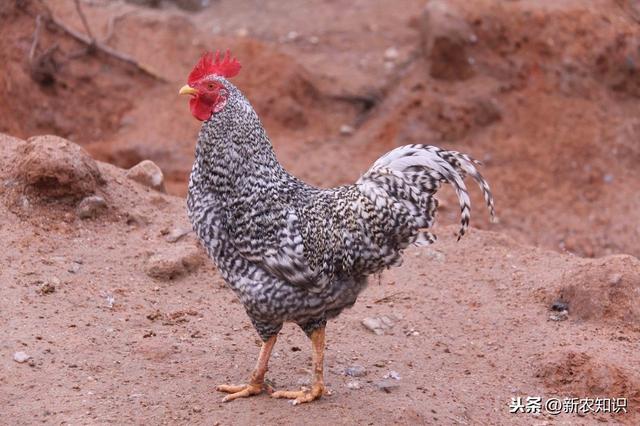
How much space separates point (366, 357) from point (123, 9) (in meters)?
9.03

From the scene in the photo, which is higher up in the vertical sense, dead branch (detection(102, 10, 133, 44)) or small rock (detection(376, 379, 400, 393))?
dead branch (detection(102, 10, 133, 44))

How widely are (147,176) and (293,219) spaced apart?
319 centimetres

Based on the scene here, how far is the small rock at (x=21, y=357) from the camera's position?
19.8 ft

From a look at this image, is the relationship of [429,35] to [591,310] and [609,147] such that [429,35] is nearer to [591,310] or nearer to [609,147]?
[609,147]

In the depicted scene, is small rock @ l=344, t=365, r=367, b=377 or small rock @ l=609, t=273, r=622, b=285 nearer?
small rock @ l=344, t=365, r=367, b=377

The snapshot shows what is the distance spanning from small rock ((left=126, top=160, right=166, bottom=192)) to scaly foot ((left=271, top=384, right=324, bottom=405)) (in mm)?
3227

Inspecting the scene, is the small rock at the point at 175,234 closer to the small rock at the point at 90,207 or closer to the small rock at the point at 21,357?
the small rock at the point at 90,207

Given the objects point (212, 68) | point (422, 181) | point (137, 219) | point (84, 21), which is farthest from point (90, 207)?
point (84, 21)

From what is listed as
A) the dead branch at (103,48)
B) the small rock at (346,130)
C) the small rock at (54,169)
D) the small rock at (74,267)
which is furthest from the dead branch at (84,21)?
the small rock at (74,267)

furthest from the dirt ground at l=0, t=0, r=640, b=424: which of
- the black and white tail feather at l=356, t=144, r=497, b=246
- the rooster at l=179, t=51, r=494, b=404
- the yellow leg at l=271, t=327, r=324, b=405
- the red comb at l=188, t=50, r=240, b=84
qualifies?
the red comb at l=188, t=50, r=240, b=84

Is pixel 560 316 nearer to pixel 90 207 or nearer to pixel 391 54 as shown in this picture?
pixel 90 207

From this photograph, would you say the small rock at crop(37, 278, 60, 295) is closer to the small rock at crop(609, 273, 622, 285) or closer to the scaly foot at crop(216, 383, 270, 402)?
the scaly foot at crop(216, 383, 270, 402)

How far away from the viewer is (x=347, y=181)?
11.6 metres

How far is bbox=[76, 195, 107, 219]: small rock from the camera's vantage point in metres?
7.76
